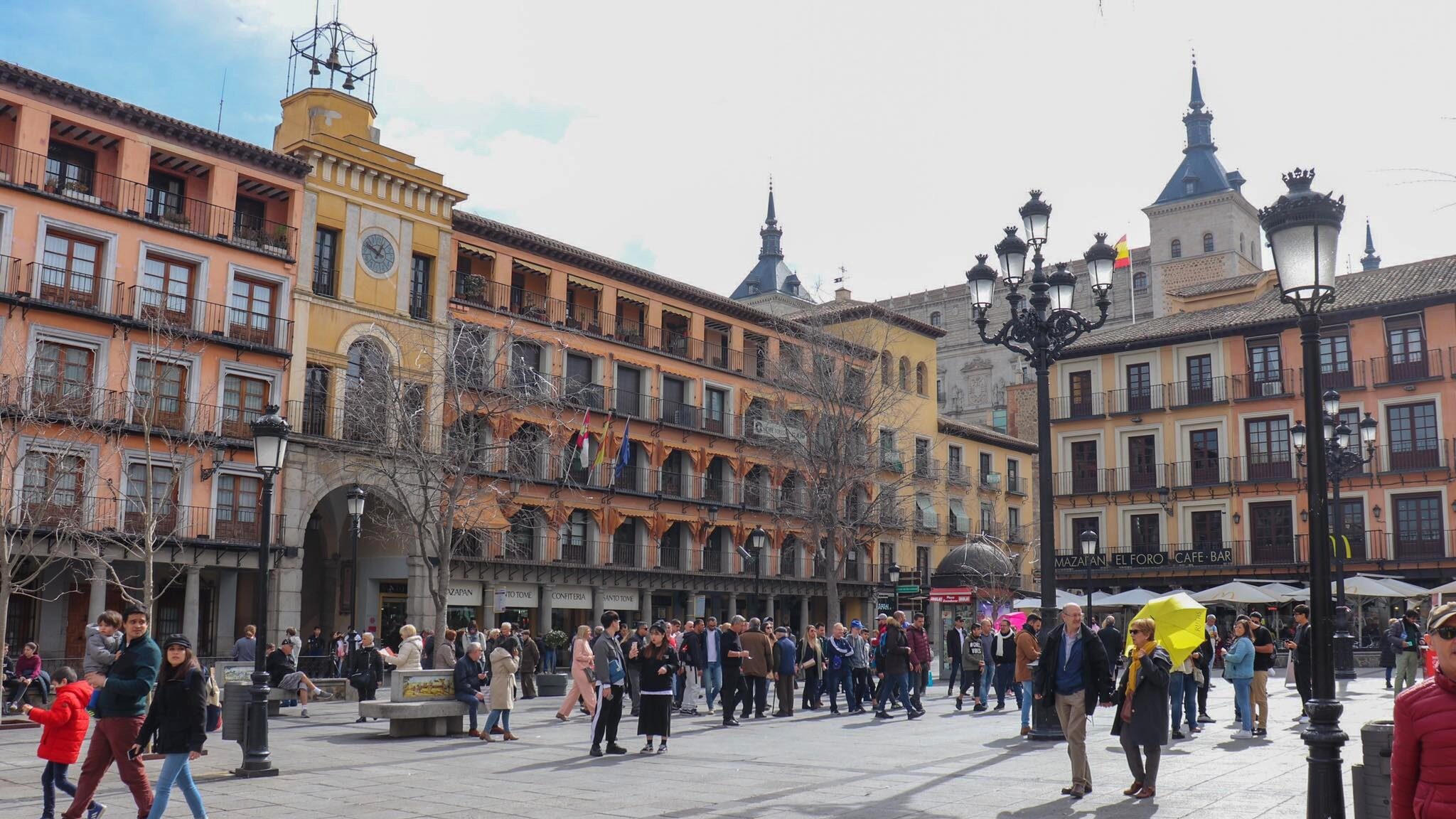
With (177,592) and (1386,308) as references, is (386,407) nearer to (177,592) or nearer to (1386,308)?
(177,592)

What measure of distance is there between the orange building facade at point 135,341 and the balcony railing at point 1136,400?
3167 centimetres

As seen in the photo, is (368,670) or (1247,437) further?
(1247,437)

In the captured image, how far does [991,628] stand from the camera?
23359 mm

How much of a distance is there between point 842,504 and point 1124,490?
15672 mm

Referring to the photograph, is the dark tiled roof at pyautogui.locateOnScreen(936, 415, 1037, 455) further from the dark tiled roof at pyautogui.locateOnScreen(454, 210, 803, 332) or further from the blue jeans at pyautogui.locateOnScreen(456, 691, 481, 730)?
the blue jeans at pyautogui.locateOnScreen(456, 691, 481, 730)

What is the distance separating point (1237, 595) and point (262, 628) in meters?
28.6

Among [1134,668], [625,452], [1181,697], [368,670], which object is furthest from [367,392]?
[1134,668]

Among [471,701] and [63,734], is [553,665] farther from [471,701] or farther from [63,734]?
[63,734]

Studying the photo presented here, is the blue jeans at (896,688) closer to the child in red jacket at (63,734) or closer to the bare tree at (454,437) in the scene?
the bare tree at (454,437)

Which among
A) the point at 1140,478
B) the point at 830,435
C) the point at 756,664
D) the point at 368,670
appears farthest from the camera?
the point at 1140,478

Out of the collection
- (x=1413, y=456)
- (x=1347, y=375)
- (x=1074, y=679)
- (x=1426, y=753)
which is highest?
(x=1347, y=375)

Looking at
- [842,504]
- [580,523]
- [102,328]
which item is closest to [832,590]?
[842,504]

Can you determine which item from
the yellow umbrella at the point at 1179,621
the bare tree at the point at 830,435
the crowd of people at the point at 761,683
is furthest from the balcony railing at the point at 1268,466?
the yellow umbrella at the point at 1179,621

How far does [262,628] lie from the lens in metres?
13.3
